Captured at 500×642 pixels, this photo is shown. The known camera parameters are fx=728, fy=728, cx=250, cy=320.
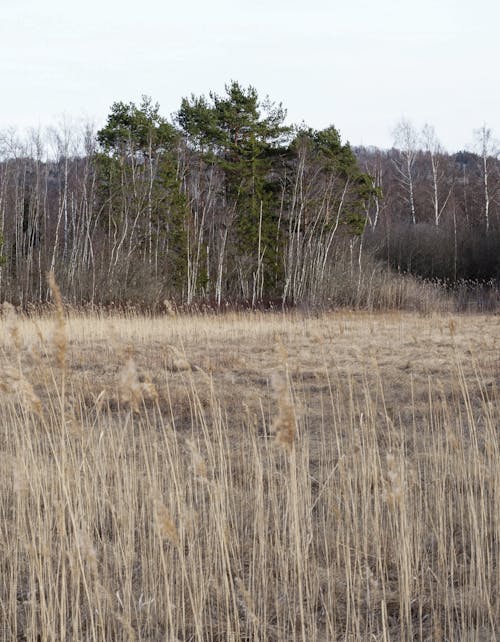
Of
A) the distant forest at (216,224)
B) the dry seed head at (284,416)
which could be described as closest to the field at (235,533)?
the dry seed head at (284,416)

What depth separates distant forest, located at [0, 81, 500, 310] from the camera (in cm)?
2283

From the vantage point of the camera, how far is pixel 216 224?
2791cm

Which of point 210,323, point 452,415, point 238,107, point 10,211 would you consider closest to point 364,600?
point 452,415

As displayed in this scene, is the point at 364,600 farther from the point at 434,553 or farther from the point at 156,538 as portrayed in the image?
the point at 156,538

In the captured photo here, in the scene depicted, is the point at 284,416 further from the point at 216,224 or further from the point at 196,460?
the point at 216,224

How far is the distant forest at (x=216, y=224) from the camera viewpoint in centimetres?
2283

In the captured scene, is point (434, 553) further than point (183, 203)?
No

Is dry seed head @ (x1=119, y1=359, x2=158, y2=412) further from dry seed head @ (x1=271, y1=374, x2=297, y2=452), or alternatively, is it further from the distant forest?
the distant forest

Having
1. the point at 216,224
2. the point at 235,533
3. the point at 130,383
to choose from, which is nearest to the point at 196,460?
the point at 130,383

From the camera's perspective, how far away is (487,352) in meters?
10.2

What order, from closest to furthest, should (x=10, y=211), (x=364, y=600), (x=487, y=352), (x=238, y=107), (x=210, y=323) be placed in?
(x=364, y=600)
(x=487, y=352)
(x=210, y=323)
(x=238, y=107)
(x=10, y=211)

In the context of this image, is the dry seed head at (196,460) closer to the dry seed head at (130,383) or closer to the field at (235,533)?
the field at (235,533)

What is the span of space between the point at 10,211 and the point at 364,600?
91.0ft

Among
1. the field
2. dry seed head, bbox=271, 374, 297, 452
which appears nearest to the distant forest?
the field
